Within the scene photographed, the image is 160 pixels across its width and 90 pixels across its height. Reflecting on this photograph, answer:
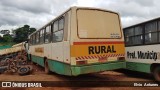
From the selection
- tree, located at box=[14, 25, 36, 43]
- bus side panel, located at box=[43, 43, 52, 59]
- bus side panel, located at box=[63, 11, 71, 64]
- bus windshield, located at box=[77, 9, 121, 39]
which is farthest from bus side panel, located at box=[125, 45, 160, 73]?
tree, located at box=[14, 25, 36, 43]

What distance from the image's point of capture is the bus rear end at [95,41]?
9.38 m

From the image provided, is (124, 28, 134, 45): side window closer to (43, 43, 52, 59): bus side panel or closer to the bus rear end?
the bus rear end

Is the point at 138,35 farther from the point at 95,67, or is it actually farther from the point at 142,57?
the point at 95,67

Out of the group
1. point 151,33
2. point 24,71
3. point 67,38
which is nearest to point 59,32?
point 67,38

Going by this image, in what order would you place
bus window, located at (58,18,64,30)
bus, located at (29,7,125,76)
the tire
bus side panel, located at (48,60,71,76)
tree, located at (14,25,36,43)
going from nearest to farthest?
bus, located at (29,7,125,76) → bus side panel, located at (48,60,71,76) → bus window, located at (58,18,64,30) → the tire → tree, located at (14,25,36,43)

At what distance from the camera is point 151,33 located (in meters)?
10.4

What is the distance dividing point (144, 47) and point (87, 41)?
286cm

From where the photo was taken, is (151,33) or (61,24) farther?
(61,24)

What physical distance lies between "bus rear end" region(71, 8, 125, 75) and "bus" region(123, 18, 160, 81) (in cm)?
100

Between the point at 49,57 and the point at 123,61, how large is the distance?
169 inches

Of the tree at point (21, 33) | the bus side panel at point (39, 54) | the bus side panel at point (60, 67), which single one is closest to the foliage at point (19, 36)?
the tree at point (21, 33)

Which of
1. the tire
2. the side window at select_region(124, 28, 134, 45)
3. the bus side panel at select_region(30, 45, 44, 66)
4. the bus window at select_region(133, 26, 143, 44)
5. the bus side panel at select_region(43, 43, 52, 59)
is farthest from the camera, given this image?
the bus side panel at select_region(30, 45, 44, 66)

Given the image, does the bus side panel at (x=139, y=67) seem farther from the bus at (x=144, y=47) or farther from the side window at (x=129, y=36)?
the side window at (x=129, y=36)

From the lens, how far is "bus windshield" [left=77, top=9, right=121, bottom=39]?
973cm
